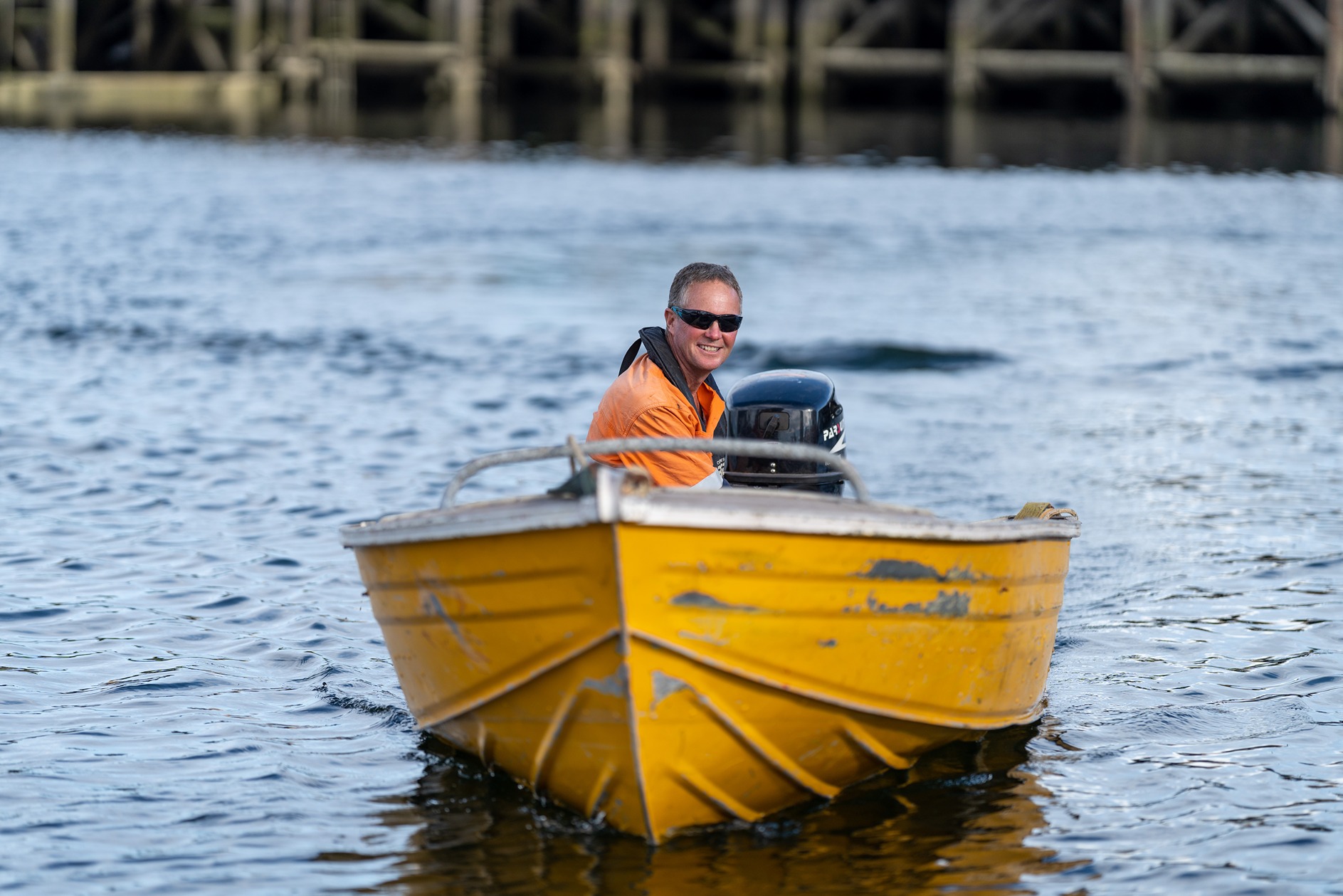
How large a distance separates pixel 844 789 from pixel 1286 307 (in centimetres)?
1339

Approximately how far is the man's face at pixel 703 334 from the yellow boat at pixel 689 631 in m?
0.94

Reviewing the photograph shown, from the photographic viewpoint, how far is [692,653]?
528 centimetres

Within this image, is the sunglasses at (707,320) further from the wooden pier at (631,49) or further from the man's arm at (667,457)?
Result: the wooden pier at (631,49)

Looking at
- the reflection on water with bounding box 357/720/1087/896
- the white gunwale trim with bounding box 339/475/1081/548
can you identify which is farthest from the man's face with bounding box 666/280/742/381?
the reflection on water with bounding box 357/720/1087/896

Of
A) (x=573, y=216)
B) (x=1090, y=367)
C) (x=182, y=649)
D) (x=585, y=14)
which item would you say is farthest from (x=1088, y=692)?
(x=585, y=14)

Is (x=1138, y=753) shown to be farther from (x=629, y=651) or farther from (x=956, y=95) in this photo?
(x=956, y=95)

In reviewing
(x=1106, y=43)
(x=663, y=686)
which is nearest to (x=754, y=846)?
(x=663, y=686)

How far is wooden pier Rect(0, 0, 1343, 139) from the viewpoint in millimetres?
37625

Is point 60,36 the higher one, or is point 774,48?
point 774,48

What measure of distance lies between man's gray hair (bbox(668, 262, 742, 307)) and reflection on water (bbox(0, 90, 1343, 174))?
25.7m

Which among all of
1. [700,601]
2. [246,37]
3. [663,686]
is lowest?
[663,686]

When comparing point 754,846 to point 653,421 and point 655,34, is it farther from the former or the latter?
point 655,34

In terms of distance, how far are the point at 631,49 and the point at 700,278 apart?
129 feet

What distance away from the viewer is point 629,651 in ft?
17.1
